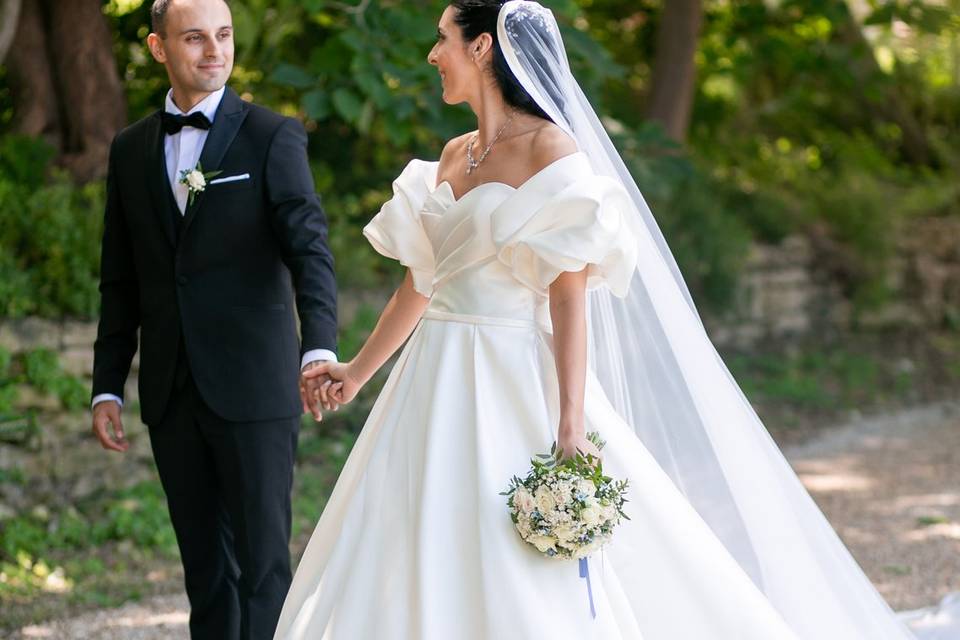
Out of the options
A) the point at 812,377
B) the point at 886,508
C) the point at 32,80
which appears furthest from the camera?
the point at 812,377

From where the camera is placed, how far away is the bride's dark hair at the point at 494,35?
9.45ft

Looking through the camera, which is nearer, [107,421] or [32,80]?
[107,421]

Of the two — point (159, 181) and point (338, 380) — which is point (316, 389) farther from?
point (159, 181)

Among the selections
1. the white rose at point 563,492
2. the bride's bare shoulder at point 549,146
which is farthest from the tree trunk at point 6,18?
the white rose at point 563,492

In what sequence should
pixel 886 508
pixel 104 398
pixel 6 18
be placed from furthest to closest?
pixel 886 508 < pixel 6 18 < pixel 104 398

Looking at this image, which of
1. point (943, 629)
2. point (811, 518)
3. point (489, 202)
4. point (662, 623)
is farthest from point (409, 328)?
point (943, 629)

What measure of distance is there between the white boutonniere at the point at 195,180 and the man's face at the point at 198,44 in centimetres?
22

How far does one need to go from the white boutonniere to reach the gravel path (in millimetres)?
1867

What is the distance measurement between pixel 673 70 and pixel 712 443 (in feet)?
22.6

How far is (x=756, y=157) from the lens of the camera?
11.2 meters

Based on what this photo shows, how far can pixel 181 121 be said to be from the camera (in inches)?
128

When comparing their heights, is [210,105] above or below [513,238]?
above

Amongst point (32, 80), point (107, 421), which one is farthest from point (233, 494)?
point (32, 80)

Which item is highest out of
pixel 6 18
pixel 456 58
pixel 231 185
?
pixel 6 18
